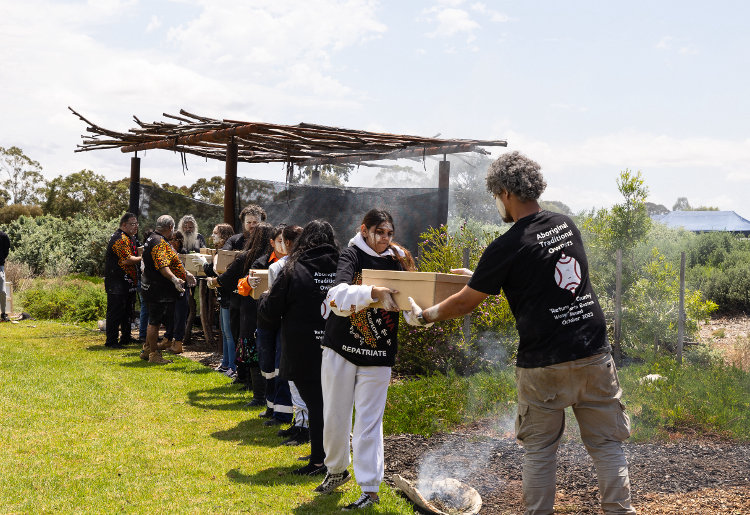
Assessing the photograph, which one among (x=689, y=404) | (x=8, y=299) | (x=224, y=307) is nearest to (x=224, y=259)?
(x=224, y=307)

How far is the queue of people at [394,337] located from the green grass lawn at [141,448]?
33 cm

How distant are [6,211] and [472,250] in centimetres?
3350

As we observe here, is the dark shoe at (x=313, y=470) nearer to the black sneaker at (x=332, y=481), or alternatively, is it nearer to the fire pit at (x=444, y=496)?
the black sneaker at (x=332, y=481)

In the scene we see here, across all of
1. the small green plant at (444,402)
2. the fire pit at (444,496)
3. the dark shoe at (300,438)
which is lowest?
the dark shoe at (300,438)

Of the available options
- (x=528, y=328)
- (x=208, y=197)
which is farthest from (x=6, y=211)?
(x=528, y=328)

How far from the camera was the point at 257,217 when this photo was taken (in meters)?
7.79

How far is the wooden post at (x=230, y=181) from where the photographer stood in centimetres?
1047

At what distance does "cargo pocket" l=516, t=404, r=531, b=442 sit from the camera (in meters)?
3.24

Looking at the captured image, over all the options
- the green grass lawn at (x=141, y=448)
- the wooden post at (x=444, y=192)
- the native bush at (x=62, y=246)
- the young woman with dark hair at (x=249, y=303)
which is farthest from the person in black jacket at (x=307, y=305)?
the native bush at (x=62, y=246)

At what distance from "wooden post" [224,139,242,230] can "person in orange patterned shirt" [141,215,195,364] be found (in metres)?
1.17

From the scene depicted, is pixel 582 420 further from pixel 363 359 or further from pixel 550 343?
pixel 363 359

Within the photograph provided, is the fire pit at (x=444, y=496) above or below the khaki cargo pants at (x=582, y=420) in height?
below

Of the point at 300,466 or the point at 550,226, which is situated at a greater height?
the point at 550,226

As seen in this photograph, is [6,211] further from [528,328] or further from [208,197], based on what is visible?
[528,328]
